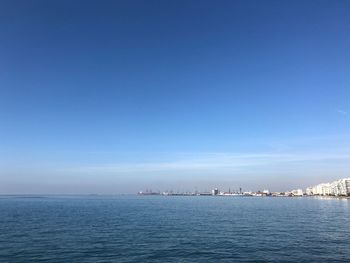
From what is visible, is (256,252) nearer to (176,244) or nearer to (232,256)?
(232,256)

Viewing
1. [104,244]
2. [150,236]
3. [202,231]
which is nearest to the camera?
[104,244]

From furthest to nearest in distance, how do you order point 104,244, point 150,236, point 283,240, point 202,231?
point 202,231
point 150,236
point 283,240
point 104,244

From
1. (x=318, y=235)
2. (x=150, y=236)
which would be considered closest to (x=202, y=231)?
(x=150, y=236)

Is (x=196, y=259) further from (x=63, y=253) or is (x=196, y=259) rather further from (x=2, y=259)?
(x=2, y=259)

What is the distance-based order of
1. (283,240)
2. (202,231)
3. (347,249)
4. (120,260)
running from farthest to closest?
1. (202,231)
2. (283,240)
3. (347,249)
4. (120,260)

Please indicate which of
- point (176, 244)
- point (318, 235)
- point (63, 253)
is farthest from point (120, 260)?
point (318, 235)

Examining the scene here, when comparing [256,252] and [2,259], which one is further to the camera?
[256,252]

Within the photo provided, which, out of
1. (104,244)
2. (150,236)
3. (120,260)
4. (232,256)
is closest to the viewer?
(120,260)

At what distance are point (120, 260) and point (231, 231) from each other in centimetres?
2889

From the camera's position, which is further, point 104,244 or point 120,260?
point 104,244

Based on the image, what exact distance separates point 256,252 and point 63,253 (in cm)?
2327

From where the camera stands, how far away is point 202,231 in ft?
197

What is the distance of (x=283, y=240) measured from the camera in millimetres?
49938

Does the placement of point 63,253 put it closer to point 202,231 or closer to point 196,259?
point 196,259
